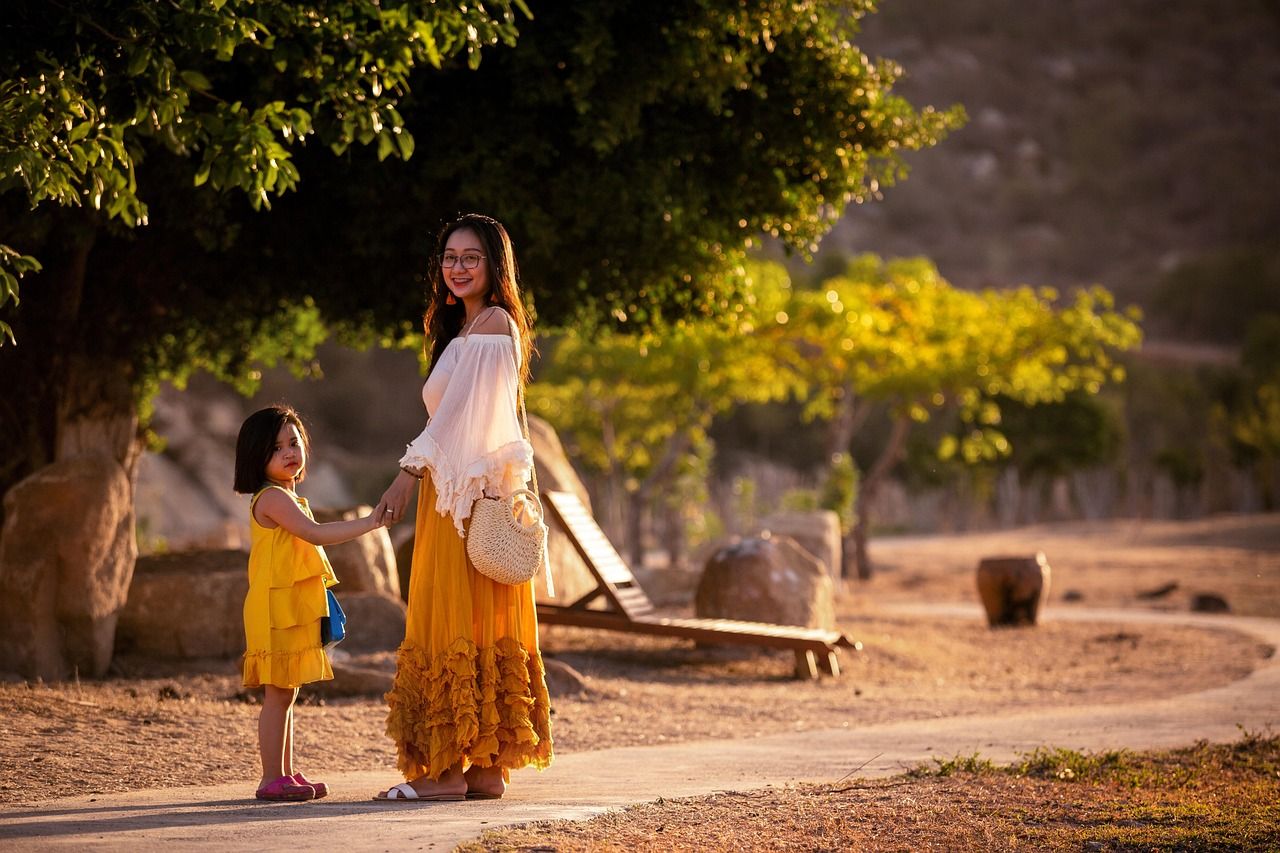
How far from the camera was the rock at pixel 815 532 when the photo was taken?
1945cm

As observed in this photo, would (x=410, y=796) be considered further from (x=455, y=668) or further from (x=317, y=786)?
(x=455, y=668)

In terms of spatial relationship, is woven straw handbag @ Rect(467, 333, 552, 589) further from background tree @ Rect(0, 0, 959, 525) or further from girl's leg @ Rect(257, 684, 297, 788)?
background tree @ Rect(0, 0, 959, 525)

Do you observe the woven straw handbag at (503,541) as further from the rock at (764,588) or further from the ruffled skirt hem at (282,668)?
the rock at (764,588)

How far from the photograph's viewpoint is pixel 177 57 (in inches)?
314

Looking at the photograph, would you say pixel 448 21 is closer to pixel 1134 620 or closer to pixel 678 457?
pixel 1134 620

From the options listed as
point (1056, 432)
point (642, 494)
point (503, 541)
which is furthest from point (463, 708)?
point (1056, 432)

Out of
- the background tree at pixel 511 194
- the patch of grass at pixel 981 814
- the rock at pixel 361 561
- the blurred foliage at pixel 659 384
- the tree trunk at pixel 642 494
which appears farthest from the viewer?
the tree trunk at pixel 642 494

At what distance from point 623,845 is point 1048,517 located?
40815 millimetres

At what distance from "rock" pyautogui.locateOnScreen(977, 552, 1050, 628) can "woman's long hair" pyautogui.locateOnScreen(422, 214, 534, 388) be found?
10.6 m

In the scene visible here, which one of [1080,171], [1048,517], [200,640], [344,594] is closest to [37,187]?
[200,640]

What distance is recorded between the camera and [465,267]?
552 cm

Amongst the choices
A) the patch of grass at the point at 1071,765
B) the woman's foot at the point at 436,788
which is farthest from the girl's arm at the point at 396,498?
the patch of grass at the point at 1071,765

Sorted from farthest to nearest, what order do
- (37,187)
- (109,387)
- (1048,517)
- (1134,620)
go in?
(1048,517) < (1134,620) < (109,387) < (37,187)

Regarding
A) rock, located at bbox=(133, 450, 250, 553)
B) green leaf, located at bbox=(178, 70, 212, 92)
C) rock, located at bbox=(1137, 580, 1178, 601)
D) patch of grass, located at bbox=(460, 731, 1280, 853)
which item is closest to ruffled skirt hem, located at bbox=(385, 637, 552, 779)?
patch of grass, located at bbox=(460, 731, 1280, 853)
